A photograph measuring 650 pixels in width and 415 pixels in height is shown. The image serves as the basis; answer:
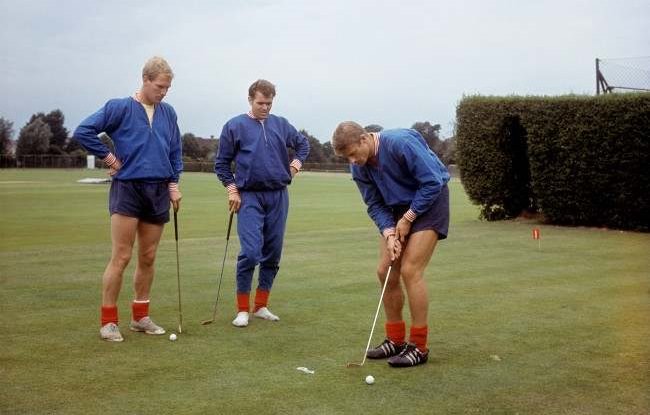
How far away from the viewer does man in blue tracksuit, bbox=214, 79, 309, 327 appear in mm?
7402

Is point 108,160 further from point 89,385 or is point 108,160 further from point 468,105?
point 468,105

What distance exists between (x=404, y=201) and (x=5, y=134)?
3806 inches

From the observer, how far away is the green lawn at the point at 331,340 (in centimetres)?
505

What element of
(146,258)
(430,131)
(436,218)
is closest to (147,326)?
(146,258)

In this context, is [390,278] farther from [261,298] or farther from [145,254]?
[145,254]

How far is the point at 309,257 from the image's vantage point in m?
11.7

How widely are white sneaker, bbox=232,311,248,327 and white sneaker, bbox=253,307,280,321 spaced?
10.0 inches

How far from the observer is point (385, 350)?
20.1 ft

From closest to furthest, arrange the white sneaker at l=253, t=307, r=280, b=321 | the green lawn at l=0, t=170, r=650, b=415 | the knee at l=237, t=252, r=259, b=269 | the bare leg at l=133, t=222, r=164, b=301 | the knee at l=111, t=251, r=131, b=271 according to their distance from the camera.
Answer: the green lawn at l=0, t=170, r=650, b=415 → the knee at l=111, t=251, r=131, b=271 → the bare leg at l=133, t=222, r=164, b=301 → the knee at l=237, t=252, r=259, b=269 → the white sneaker at l=253, t=307, r=280, b=321

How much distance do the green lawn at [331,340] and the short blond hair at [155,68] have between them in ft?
7.12

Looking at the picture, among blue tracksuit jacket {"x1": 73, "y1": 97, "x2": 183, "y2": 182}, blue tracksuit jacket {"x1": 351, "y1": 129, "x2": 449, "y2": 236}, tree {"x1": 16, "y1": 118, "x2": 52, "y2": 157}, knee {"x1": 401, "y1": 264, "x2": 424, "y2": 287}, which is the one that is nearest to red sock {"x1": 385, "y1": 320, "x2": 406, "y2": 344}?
knee {"x1": 401, "y1": 264, "x2": 424, "y2": 287}

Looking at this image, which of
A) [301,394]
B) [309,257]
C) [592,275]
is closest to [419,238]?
[301,394]

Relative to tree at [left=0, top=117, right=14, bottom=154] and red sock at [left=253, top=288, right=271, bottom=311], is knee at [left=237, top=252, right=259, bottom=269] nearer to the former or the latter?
red sock at [left=253, top=288, right=271, bottom=311]

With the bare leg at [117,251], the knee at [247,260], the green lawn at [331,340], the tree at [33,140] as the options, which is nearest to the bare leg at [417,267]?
the green lawn at [331,340]
